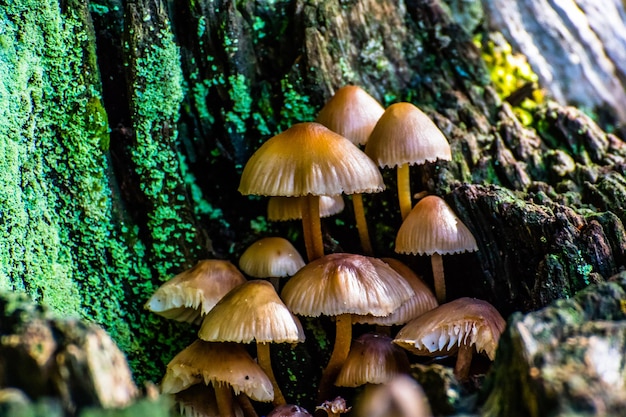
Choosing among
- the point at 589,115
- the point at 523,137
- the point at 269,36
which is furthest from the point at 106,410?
the point at 589,115

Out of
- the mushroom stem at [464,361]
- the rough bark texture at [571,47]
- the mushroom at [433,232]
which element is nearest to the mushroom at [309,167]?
the mushroom at [433,232]

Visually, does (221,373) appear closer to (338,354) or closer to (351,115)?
(338,354)

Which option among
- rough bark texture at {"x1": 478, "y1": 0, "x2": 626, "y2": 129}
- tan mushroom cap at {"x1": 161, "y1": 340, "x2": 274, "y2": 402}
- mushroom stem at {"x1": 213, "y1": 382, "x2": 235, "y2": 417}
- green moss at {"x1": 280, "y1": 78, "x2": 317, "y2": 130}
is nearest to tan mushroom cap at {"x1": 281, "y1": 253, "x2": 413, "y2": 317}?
tan mushroom cap at {"x1": 161, "y1": 340, "x2": 274, "y2": 402}

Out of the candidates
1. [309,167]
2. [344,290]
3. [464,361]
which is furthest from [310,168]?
[464,361]

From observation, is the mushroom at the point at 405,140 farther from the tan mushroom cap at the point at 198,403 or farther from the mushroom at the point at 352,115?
the tan mushroom cap at the point at 198,403

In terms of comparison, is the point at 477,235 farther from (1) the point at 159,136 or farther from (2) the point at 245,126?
(1) the point at 159,136

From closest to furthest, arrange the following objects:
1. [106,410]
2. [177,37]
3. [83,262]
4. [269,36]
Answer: [106,410]
[83,262]
[177,37]
[269,36]
